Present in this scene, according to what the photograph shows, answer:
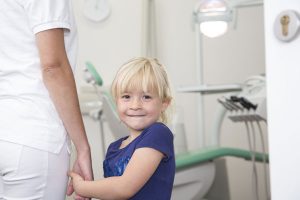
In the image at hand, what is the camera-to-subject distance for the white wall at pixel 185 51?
11.5 ft

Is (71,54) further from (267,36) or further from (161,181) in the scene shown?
(267,36)

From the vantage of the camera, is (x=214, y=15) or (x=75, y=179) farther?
(x=214, y=15)

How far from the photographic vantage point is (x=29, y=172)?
1.05 m

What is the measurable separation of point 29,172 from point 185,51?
2.70 m

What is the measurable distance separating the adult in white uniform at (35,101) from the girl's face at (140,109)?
13 centimetres

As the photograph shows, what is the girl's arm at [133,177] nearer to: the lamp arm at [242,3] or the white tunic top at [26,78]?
the white tunic top at [26,78]

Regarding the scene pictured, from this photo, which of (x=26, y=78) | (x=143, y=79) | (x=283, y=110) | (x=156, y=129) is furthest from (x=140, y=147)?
(x=283, y=110)

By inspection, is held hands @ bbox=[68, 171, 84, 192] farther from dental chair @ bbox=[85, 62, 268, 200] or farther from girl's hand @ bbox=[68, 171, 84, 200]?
dental chair @ bbox=[85, 62, 268, 200]

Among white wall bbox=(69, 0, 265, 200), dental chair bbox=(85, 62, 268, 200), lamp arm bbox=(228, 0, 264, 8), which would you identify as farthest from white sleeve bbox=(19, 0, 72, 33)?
white wall bbox=(69, 0, 265, 200)

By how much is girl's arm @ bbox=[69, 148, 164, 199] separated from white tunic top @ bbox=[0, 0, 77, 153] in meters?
0.15

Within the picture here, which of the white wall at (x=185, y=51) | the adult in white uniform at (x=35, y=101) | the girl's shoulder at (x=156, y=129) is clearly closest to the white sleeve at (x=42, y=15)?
the adult in white uniform at (x=35, y=101)

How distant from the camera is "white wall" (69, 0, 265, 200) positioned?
11.5ft

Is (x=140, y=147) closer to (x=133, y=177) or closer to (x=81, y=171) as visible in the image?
(x=133, y=177)

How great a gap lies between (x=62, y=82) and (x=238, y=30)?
262 cm
